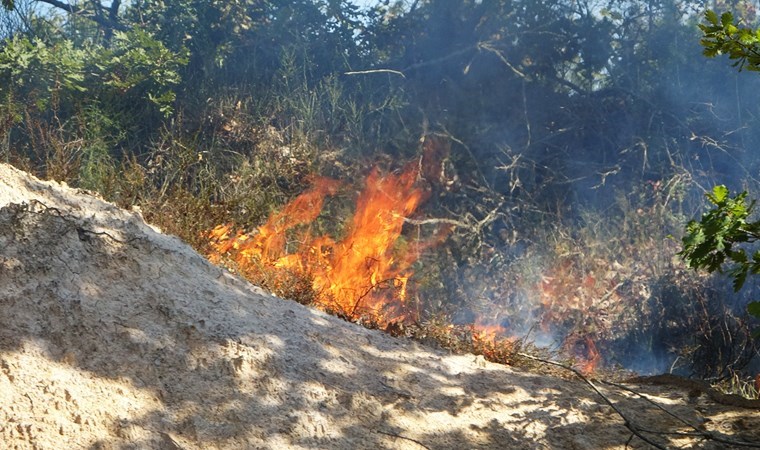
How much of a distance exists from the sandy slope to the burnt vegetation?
303 centimetres

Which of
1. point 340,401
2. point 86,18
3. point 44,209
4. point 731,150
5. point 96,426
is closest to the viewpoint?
point 96,426

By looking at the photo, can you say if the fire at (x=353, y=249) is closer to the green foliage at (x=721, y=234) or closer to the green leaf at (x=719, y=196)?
the green foliage at (x=721, y=234)

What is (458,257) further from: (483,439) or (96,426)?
(96,426)

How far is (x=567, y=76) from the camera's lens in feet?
35.2

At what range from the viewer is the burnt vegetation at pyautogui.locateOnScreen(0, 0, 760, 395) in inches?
328

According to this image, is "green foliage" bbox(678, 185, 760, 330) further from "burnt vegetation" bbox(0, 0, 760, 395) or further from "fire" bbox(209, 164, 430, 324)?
"burnt vegetation" bbox(0, 0, 760, 395)

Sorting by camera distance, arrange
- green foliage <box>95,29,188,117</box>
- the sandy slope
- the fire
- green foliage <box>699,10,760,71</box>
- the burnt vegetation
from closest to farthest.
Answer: green foliage <box>699,10,760,71</box>, the sandy slope, the fire, the burnt vegetation, green foliage <box>95,29,188,117</box>

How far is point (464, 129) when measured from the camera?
10.3 metres

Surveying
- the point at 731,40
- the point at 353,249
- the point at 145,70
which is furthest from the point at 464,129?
the point at 731,40

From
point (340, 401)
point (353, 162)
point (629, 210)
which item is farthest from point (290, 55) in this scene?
point (340, 401)

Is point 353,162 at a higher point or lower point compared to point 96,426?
higher

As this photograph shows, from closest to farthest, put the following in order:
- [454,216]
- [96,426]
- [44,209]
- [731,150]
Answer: [96,426] < [44,209] < [454,216] < [731,150]

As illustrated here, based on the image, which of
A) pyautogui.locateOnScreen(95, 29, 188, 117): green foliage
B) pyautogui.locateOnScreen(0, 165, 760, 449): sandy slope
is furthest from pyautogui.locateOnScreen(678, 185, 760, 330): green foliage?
pyautogui.locateOnScreen(95, 29, 188, 117): green foliage

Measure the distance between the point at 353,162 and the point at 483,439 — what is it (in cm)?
627
